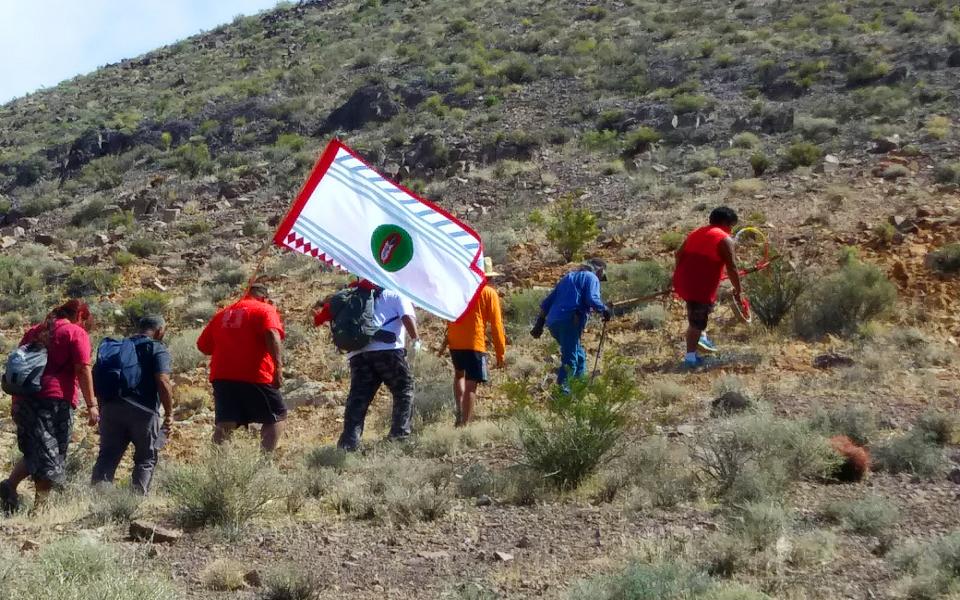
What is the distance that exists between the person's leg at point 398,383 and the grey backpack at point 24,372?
237 centimetres

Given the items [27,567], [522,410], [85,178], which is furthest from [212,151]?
[27,567]

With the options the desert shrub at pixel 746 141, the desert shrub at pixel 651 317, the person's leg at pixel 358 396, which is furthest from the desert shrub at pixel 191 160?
the person's leg at pixel 358 396

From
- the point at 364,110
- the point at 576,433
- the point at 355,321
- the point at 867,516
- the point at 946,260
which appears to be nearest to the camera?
the point at 867,516

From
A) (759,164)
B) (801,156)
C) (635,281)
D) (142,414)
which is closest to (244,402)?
(142,414)

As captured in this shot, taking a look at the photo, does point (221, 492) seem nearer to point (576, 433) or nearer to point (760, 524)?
point (576, 433)

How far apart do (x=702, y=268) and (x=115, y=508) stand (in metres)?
5.79

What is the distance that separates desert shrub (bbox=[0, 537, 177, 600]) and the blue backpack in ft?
7.93

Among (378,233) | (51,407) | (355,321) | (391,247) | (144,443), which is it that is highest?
(378,233)

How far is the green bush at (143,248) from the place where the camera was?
2362 cm

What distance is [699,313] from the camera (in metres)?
10.5

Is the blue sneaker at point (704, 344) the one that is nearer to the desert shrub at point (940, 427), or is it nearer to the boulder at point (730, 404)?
the boulder at point (730, 404)

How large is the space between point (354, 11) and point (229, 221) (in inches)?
1059

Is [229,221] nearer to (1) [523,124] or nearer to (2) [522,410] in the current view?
(1) [523,124]

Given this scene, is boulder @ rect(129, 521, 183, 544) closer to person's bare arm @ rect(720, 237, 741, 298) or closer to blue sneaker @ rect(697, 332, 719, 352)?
person's bare arm @ rect(720, 237, 741, 298)
